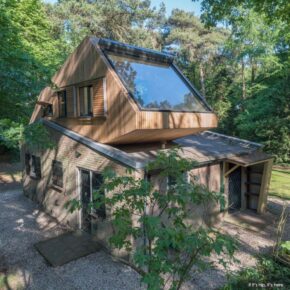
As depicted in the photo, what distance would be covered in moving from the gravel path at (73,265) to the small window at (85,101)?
161 inches

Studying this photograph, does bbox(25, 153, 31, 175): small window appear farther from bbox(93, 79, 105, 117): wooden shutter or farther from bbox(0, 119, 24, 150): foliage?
bbox(93, 79, 105, 117): wooden shutter

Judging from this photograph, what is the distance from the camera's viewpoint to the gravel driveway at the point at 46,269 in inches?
230

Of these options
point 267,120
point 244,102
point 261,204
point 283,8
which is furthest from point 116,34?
point 261,204

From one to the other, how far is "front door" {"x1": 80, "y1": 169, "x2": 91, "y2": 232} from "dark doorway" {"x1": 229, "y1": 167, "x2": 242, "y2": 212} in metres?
5.69

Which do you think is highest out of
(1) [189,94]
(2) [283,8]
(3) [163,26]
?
(3) [163,26]

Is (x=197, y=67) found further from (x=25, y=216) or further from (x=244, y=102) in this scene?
(x=25, y=216)

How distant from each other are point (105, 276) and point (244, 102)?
22334mm

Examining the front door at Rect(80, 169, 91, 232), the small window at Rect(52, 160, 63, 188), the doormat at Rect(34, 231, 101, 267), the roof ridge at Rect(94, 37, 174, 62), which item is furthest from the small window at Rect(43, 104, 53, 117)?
the doormat at Rect(34, 231, 101, 267)

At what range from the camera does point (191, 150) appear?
877cm

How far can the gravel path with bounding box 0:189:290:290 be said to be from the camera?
5.82 meters

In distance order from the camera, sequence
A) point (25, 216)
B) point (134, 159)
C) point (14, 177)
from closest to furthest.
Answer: point (134, 159) < point (25, 216) < point (14, 177)

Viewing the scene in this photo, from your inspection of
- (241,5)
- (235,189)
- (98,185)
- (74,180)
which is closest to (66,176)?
(74,180)

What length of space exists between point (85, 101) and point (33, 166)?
4.83 m

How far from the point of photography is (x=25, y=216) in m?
10.2
